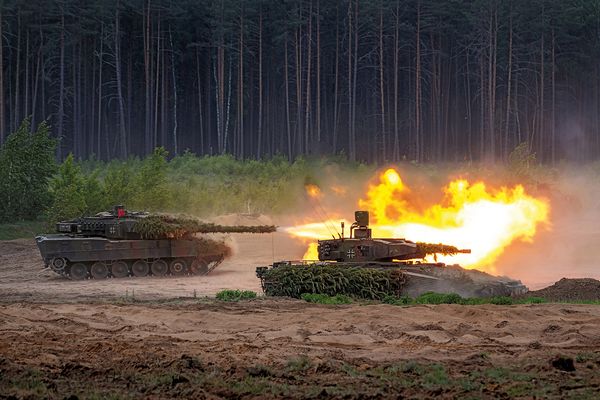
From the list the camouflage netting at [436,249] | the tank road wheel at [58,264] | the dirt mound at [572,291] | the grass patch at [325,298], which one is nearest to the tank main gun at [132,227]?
the tank road wheel at [58,264]

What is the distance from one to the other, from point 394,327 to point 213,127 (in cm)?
6062

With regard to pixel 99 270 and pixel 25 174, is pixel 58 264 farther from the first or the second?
pixel 25 174

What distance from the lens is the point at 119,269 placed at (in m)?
34.1

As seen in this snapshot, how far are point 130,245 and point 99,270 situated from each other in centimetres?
137

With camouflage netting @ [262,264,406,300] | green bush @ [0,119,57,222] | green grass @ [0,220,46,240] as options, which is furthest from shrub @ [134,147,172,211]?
camouflage netting @ [262,264,406,300]

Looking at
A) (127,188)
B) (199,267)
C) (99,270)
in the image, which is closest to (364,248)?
(199,267)

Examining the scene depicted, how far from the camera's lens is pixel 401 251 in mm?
26578

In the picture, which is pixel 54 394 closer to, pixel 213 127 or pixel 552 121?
pixel 552 121

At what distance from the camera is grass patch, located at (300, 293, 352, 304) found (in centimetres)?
2394

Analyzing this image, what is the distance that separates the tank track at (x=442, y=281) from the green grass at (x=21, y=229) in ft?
68.5

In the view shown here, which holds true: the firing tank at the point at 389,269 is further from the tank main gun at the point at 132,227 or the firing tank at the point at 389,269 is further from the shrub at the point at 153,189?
the shrub at the point at 153,189

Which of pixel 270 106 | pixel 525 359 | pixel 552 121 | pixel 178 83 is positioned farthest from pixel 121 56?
pixel 525 359

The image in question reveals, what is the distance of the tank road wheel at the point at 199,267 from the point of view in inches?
1375

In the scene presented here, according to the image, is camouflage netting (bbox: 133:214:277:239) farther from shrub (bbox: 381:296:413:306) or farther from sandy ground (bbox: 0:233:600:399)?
shrub (bbox: 381:296:413:306)
